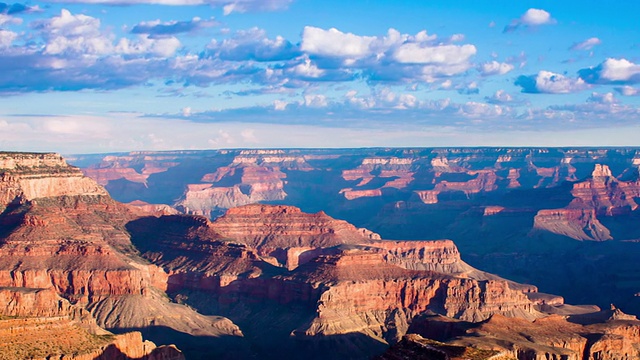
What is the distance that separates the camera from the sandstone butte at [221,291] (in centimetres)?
11888

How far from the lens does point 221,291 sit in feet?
513

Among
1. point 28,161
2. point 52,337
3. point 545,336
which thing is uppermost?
point 28,161

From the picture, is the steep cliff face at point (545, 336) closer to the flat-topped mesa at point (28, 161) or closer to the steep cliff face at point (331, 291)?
the steep cliff face at point (331, 291)

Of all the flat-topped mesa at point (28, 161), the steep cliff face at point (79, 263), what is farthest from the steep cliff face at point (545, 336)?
the flat-topped mesa at point (28, 161)

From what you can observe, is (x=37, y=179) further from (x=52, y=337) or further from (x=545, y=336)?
(x=545, y=336)

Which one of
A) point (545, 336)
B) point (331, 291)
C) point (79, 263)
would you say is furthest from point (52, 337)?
point (331, 291)

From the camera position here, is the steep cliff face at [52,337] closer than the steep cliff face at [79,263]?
Yes

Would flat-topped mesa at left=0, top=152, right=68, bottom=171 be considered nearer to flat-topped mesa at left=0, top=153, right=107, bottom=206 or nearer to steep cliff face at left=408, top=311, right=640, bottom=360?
flat-topped mesa at left=0, top=153, right=107, bottom=206

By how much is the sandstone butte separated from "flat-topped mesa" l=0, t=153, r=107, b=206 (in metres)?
0.23

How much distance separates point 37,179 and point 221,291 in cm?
3816

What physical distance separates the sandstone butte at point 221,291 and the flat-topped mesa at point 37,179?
0.75ft

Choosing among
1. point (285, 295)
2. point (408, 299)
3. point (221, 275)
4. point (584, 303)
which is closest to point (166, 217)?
point (221, 275)

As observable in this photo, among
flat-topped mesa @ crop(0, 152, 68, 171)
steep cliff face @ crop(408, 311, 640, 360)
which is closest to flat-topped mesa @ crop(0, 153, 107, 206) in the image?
flat-topped mesa @ crop(0, 152, 68, 171)

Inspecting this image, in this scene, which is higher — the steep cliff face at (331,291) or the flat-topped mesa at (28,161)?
the flat-topped mesa at (28,161)
